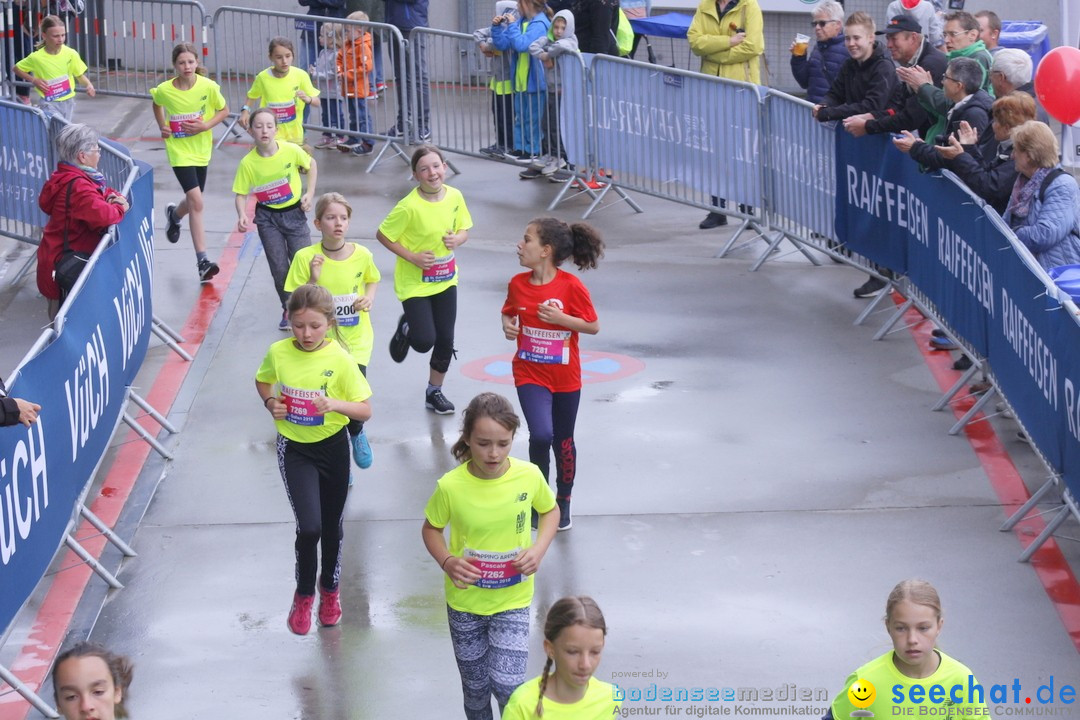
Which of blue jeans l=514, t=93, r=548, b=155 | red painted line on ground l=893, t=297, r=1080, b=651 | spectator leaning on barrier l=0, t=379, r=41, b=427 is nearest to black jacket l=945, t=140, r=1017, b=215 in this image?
red painted line on ground l=893, t=297, r=1080, b=651

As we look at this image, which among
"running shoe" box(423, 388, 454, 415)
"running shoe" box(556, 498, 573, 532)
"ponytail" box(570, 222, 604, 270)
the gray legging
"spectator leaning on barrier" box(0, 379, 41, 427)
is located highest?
"ponytail" box(570, 222, 604, 270)

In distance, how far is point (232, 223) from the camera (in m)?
15.8

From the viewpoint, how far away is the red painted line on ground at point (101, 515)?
24.4 feet

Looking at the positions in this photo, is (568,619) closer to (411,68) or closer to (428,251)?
(428,251)

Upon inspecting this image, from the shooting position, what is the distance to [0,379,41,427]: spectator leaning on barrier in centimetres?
660

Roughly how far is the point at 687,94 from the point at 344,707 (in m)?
9.18

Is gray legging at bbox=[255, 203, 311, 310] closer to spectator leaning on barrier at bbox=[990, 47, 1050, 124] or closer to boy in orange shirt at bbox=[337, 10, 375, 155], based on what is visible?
spectator leaning on barrier at bbox=[990, 47, 1050, 124]

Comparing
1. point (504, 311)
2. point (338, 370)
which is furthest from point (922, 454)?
point (338, 370)

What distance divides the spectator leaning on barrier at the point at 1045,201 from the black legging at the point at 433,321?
3721mm

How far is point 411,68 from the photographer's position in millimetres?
17703

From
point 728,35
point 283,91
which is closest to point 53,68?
point 283,91

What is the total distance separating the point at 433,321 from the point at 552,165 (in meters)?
6.83

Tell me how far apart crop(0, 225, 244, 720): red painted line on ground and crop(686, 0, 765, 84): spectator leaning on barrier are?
17.2 ft

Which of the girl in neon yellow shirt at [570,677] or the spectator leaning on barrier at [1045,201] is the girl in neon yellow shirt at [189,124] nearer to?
the spectator leaning on barrier at [1045,201]
